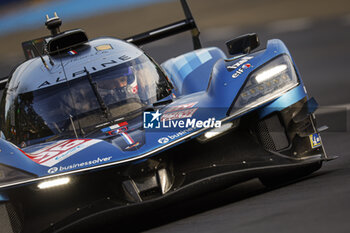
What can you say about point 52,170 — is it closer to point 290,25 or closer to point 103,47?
point 103,47

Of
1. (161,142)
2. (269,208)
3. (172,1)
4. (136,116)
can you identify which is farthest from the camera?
(172,1)

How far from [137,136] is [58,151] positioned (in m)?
0.61

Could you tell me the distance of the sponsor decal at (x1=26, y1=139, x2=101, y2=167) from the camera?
5.51 metres

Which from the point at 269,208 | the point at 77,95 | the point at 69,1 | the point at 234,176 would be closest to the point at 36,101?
the point at 77,95

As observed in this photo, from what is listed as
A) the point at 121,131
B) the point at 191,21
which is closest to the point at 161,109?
the point at 121,131

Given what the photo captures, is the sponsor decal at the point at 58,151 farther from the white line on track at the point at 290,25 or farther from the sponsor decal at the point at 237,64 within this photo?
the white line on track at the point at 290,25

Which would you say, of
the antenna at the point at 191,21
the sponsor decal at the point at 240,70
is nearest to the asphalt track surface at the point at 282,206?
the sponsor decal at the point at 240,70

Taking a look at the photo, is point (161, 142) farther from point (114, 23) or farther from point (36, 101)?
point (114, 23)

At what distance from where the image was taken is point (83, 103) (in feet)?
22.5

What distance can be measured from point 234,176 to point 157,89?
A: 76.7 inches

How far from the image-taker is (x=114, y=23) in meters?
26.4

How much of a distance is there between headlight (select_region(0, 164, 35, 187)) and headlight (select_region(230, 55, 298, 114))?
1.59 meters

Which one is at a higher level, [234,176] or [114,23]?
[234,176]

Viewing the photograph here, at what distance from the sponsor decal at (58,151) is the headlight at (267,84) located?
1.15 m
